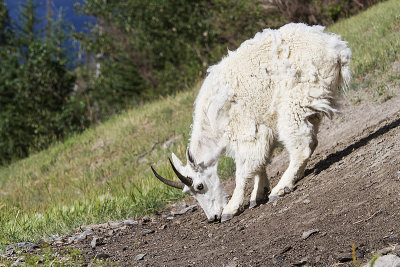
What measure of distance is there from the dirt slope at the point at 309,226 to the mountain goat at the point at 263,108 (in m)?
0.46

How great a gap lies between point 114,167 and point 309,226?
899 cm

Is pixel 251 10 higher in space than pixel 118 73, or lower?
higher

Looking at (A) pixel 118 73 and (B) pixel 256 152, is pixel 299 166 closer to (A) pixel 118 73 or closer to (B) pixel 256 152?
(B) pixel 256 152

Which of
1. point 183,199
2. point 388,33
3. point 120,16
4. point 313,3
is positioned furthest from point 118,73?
point 183,199

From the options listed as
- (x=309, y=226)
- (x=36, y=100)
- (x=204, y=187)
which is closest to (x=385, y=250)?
(x=309, y=226)

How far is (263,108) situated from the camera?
20.3 ft

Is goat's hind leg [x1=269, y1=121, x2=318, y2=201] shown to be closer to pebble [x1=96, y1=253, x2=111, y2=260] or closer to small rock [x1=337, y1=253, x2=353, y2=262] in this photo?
pebble [x1=96, y1=253, x2=111, y2=260]

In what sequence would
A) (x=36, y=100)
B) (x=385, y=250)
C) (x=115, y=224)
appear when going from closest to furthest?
1. (x=385, y=250)
2. (x=115, y=224)
3. (x=36, y=100)

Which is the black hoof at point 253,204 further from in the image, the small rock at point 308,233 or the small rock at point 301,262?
the small rock at point 301,262

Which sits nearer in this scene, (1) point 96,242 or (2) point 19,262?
(2) point 19,262

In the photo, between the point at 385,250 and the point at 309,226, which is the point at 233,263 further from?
the point at 385,250

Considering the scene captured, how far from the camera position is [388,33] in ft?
39.3

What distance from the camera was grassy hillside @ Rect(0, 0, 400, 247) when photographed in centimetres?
748

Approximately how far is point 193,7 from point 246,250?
73.2 ft
